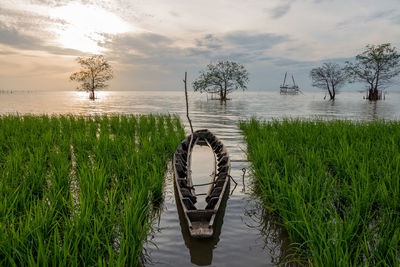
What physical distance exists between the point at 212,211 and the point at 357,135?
7.91 metres

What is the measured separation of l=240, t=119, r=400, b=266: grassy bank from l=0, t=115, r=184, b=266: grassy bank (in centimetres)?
217

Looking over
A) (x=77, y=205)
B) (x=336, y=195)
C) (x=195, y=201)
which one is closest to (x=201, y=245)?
(x=195, y=201)

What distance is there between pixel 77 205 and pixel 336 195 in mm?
4592

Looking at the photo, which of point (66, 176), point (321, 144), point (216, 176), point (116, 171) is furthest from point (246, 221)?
point (321, 144)

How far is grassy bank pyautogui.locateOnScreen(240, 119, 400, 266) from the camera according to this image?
2.96m

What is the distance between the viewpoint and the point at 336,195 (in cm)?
464

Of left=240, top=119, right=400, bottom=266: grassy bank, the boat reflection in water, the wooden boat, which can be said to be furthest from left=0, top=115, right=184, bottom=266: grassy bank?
left=240, top=119, right=400, bottom=266: grassy bank

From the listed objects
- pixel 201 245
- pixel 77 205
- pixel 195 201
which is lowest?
pixel 201 245

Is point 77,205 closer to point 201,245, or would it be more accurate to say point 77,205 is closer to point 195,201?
point 195,201

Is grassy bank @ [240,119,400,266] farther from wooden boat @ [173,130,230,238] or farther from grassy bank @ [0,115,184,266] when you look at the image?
grassy bank @ [0,115,184,266]

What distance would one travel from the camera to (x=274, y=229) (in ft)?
14.3

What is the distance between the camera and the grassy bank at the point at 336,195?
2.96 m

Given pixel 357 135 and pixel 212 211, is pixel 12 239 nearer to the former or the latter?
pixel 212 211

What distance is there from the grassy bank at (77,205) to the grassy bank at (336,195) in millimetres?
2167
